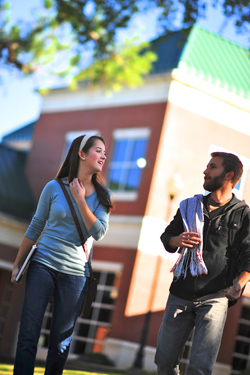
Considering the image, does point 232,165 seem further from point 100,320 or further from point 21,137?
point 21,137

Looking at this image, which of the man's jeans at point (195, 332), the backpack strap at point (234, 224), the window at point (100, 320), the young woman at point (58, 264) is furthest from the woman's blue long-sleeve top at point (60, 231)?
the window at point (100, 320)

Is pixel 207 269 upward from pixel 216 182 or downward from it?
downward

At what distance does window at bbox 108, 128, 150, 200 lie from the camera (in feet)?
38.7

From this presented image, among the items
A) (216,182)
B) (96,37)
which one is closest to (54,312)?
(216,182)

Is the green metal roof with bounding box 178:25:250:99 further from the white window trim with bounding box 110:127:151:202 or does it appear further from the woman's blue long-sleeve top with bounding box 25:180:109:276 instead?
the woman's blue long-sleeve top with bounding box 25:180:109:276

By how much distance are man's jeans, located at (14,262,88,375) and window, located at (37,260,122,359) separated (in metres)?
7.98

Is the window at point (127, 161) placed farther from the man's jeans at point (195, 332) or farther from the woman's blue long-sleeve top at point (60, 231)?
the man's jeans at point (195, 332)

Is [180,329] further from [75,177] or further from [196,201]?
[75,177]

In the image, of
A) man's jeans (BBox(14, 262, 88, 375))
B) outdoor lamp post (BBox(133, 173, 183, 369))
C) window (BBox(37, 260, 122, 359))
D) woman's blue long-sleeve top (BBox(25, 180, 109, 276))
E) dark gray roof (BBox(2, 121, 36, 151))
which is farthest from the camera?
dark gray roof (BBox(2, 121, 36, 151))

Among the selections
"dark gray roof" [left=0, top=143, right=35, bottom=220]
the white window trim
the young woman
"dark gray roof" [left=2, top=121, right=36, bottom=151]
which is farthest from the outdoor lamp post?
"dark gray roof" [left=2, top=121, right=36, bottom=151]

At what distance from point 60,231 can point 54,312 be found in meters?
0.45

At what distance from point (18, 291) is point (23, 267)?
9.81 m

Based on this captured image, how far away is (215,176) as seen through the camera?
11.5ft

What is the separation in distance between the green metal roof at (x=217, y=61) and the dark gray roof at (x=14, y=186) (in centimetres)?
494
